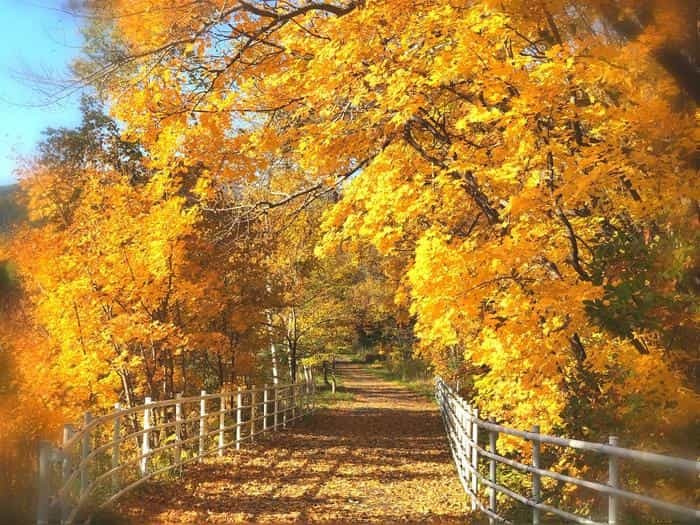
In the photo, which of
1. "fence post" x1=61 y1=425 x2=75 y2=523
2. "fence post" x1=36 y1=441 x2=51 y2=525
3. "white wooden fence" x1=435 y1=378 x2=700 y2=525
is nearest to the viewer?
"white wooden fence" x1=435 y1=378 x2=700 y2=525

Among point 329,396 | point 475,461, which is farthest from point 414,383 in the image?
point 475,461

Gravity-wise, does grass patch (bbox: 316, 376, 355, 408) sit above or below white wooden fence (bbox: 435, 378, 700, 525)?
below

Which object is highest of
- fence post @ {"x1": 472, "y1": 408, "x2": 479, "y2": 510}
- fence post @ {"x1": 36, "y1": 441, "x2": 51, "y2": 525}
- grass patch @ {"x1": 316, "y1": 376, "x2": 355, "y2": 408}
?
fence post @ {"x1": 36, "y1": 441, "x2": 51, "y2": 525}

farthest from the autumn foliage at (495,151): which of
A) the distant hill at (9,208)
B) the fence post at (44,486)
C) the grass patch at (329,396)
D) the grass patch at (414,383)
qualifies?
the grass patch at (414,383)

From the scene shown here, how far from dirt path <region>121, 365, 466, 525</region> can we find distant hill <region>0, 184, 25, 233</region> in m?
11.2

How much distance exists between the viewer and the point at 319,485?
11453mm

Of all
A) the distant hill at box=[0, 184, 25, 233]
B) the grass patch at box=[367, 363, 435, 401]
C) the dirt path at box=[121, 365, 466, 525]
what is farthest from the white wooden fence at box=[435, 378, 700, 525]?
the grass patch at box=[367, 363, 435, 401]

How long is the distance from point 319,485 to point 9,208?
713 inches

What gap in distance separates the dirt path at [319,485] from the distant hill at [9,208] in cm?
1119

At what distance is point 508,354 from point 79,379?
472 inches

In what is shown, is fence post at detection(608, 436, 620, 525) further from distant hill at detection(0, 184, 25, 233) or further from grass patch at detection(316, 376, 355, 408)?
grass patch at detection(316, 376, 355, 408)

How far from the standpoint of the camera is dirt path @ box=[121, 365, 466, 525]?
907cm

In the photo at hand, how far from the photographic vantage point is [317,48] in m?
9.89

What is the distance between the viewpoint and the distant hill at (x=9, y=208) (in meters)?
22.6
